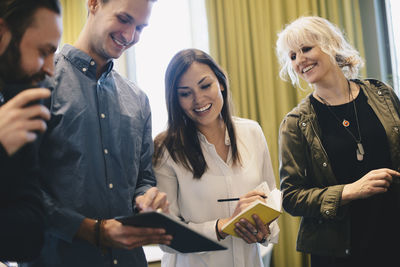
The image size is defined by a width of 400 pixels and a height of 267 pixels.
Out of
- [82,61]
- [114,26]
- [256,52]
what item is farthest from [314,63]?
[256,52]

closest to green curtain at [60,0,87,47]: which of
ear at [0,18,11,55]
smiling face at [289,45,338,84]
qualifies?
smiling face at [289,45,338,84]

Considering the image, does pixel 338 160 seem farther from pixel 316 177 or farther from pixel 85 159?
pixel 85 159

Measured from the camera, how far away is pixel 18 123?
0.90m

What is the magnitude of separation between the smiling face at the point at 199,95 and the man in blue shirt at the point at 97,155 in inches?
10.4

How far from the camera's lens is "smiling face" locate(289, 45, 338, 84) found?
6.60 ft

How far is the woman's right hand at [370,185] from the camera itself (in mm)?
1712

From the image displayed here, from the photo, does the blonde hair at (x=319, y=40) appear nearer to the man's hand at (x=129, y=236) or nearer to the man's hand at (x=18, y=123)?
the man's hand at (x=129, y=236)

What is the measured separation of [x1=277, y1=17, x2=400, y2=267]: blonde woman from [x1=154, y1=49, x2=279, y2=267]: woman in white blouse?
156 millimetres

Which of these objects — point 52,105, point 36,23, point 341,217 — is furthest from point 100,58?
point 341,217

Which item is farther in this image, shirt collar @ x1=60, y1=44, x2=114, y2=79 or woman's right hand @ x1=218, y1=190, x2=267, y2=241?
woman's right hand @ x1=218, y1=190, x2=267, y2=241

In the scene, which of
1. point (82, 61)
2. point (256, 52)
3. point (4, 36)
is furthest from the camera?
point (256, 52)

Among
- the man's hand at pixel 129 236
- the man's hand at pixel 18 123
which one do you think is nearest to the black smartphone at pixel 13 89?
the man's hand at pixel 18 123

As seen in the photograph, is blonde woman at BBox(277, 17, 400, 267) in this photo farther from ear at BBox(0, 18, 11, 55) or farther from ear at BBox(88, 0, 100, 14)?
ear at BBox(0, 18, 11, 55)

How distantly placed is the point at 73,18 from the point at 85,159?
2.78 metres
